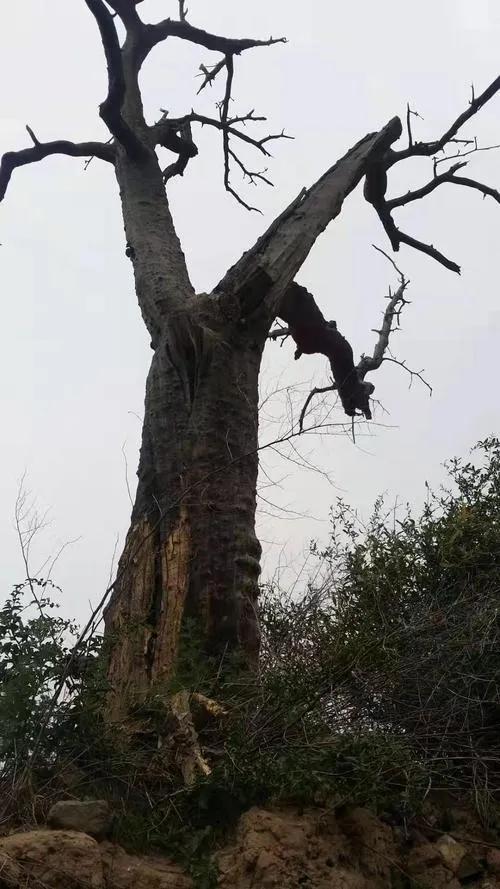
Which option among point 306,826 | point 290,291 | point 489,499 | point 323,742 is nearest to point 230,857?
point 306,826

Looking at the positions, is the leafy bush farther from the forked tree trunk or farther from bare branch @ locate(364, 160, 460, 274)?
bare branch @ locate(364, 160, 460, 274)

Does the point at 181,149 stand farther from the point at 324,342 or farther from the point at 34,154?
the point at 324,342

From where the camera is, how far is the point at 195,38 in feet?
26.3

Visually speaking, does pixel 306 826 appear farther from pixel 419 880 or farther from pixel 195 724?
pixel 195 724

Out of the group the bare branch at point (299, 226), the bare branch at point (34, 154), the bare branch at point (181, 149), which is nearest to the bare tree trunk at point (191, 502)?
the bare branch at point (299, 226)

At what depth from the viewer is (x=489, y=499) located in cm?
575

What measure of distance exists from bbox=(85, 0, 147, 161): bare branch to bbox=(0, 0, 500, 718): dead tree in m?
0.01

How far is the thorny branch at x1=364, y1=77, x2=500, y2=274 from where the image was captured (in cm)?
741

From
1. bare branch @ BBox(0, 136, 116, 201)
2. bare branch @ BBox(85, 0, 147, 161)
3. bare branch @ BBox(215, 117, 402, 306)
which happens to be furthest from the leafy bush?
bare branch @ BBox(0, 136, 116, 201)

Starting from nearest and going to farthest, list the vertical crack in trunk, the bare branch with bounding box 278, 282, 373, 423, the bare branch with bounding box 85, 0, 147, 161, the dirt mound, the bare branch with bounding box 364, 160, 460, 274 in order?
1. the dirt mound
2. the vertical crack in trunk
3. the bare branch with bounding box 85, 0, 147, 161
4. the bare branch with bounding box 278, 282, 373, 423
5. the bare branch with bounding box 364, 160, 460, 274

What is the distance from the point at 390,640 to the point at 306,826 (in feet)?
4.07

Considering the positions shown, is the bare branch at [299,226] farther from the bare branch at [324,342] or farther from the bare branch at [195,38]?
the bare branch at [195,38]

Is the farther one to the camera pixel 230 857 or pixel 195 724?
pixel 195 724

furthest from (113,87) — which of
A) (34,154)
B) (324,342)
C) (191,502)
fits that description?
(191,502)
